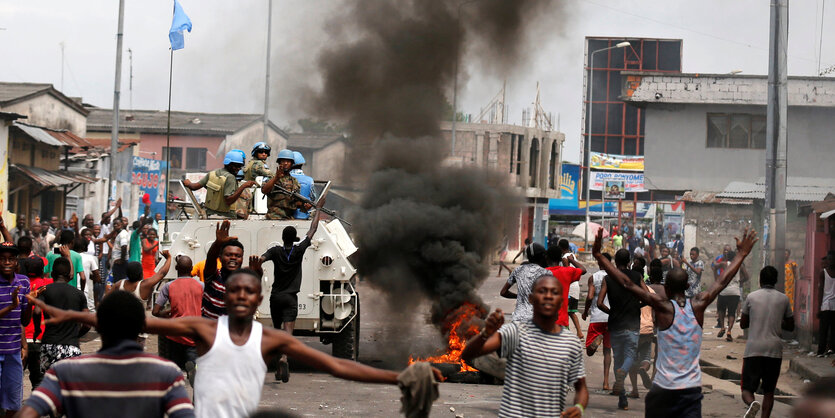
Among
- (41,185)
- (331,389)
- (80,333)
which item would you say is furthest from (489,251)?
(41,185)

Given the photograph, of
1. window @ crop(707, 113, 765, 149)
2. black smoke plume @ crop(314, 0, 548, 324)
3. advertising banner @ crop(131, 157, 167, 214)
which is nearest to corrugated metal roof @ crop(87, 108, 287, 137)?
advertising banner @ crop(131, 157, 167, 214)

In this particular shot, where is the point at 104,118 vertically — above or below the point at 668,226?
above

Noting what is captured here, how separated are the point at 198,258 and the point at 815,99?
21.6 m

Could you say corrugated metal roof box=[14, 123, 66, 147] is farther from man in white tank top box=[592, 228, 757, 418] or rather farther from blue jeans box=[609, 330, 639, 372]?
man in white tank top box=[592, 228, 757, 418]

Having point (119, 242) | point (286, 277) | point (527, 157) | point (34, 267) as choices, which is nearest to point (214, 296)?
point (34, 267)

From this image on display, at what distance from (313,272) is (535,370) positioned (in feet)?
23.6

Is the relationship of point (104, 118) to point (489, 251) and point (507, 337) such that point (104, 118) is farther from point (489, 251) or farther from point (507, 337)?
point (507, 337)

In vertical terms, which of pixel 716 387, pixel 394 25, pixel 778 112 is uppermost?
pixel 394 25

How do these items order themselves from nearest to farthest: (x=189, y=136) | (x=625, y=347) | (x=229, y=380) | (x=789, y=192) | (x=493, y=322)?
(x=229, y=380) → (x=493, y=322) → (x=625, y=347) → (x=789, y=192) → (x=189, y=136)

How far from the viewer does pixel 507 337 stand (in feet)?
16.2

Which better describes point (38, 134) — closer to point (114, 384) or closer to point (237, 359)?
point (237, 359)

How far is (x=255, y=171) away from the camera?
1249 cm

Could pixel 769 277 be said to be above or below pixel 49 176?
below

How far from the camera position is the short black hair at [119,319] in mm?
3924
